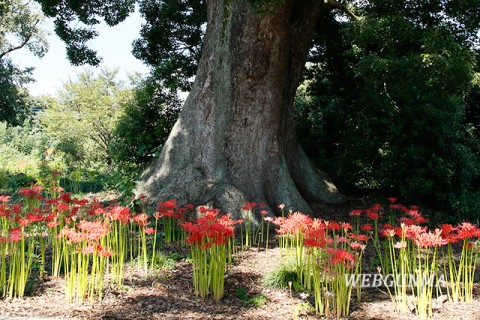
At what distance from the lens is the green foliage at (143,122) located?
11.6m

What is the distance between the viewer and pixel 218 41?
→ 26.0 ft

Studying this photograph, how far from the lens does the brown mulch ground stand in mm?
3852

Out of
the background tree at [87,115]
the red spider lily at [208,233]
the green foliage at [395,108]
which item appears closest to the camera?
the red spider lily at [208,233]

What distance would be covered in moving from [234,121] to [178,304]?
4131mm

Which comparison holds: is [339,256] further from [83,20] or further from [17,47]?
[17,47]

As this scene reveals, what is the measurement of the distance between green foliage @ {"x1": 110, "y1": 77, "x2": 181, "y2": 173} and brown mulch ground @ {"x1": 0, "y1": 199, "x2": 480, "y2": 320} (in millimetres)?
6904

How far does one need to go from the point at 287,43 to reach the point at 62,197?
4.60 meters

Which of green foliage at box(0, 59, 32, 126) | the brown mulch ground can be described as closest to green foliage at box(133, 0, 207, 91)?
the brown mulch ground

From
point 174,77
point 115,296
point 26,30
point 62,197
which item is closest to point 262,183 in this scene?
point 62,197

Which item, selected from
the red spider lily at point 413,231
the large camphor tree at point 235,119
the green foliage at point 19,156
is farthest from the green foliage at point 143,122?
the red spider lily at point 413,231

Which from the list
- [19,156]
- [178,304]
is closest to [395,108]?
[178,304]

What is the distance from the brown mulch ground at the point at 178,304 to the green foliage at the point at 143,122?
22.7 feet

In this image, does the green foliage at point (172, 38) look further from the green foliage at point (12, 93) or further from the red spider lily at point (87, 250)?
the green foliage at point (12, 93)

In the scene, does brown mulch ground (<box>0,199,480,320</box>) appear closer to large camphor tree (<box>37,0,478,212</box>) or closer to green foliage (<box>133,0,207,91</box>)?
large camphor tree (<box>37,0,478,212</box>)
